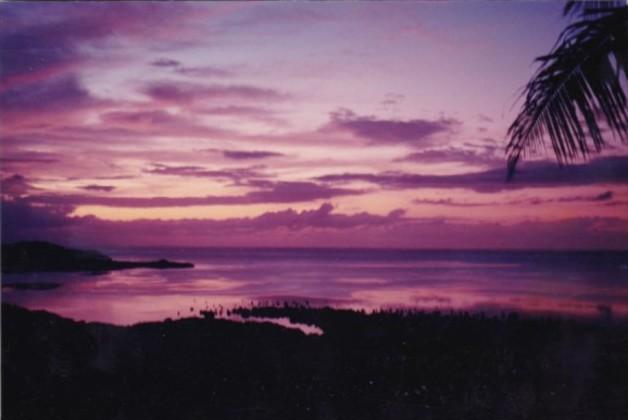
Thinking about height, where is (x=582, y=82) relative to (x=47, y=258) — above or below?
above

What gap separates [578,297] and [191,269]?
5.06 m

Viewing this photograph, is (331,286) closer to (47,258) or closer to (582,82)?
(47,258)

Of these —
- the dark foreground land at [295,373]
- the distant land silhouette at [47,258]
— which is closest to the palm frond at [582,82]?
the dark foreground land at [295,373]

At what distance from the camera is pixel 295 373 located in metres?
5.24

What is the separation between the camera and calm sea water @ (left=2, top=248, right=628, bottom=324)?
19.3 ft

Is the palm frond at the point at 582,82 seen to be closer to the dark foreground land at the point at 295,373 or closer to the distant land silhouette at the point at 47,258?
the dark foreground land at the point at 295,373

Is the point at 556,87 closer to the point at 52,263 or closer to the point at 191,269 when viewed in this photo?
the point at 52,263

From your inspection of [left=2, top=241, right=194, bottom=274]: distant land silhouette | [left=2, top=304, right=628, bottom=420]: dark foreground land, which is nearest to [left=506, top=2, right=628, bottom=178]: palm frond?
[left=2, top=304, right=628, bottom=420]: dark foreground land

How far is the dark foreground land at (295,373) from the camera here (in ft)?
15.5

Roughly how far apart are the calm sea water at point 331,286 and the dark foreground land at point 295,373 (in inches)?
11.6

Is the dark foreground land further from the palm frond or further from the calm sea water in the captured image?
the palm frond

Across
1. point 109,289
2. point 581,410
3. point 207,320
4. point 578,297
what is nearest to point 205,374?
point 207,320

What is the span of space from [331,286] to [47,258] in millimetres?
3862

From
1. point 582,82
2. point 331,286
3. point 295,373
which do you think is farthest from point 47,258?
point 582,82
